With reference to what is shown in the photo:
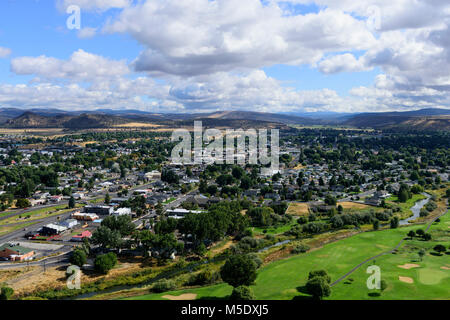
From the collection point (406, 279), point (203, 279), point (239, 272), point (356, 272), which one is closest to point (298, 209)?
point (356, 272)

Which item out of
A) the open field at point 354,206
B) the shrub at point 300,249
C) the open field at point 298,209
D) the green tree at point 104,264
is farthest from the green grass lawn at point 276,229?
the green tree at point 104,264

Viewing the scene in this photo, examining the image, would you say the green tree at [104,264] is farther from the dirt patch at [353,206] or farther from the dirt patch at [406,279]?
the dirt patch at [353,206]

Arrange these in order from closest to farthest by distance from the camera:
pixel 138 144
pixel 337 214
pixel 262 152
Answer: pixel 337 214
pixel 262 152
pixel 138 144

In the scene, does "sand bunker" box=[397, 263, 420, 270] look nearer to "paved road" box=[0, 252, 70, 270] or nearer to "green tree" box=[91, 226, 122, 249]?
"green tree" box=[91, 226, 122, 249]

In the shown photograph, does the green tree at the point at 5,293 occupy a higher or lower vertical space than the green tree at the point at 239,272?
lower

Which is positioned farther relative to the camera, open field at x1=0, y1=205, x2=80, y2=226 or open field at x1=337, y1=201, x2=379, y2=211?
open field at x1=337, y1=201, x2=379, y2=211

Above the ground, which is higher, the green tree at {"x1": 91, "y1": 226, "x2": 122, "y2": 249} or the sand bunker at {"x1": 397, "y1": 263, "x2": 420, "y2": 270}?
the green tree at {"x1": 91, "y1": 226, "x2": 122, "y2": 249}

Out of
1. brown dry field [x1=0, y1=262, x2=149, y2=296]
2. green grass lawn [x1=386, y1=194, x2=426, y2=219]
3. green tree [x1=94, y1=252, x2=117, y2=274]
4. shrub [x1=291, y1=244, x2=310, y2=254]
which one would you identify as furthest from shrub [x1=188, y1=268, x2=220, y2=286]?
green grass lawn [x1=386, y1=194, x2=426, y2=219]
